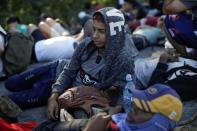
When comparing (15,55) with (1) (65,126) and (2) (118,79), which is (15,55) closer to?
(2) (118,79)

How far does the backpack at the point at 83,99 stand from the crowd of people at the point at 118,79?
0.02 m

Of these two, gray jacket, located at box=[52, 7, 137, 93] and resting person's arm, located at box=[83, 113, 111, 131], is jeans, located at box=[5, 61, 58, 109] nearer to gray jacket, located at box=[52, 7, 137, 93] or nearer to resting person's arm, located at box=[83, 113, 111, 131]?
gray jacket, located at box=[52, 7, 137, 93]

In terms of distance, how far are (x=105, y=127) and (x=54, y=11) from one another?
7.32 m

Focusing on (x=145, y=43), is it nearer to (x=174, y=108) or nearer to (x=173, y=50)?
(x=173, y=50)

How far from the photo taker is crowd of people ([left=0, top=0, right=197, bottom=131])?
306 centimetres

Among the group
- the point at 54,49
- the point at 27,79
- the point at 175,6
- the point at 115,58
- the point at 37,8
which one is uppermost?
the point at 175,6

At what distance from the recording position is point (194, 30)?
4.67 metres

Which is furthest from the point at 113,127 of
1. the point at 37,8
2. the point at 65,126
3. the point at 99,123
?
the point at 37,8

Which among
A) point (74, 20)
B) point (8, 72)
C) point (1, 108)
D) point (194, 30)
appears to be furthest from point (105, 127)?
point (74, 20)

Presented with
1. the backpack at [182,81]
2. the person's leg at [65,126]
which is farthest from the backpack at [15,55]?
the person's leg at [65,126]

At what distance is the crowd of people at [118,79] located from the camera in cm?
306

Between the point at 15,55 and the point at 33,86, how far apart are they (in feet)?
2.87

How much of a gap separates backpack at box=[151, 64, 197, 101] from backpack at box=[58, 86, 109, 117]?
64 centimetres

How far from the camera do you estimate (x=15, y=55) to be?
5395 millimetres
